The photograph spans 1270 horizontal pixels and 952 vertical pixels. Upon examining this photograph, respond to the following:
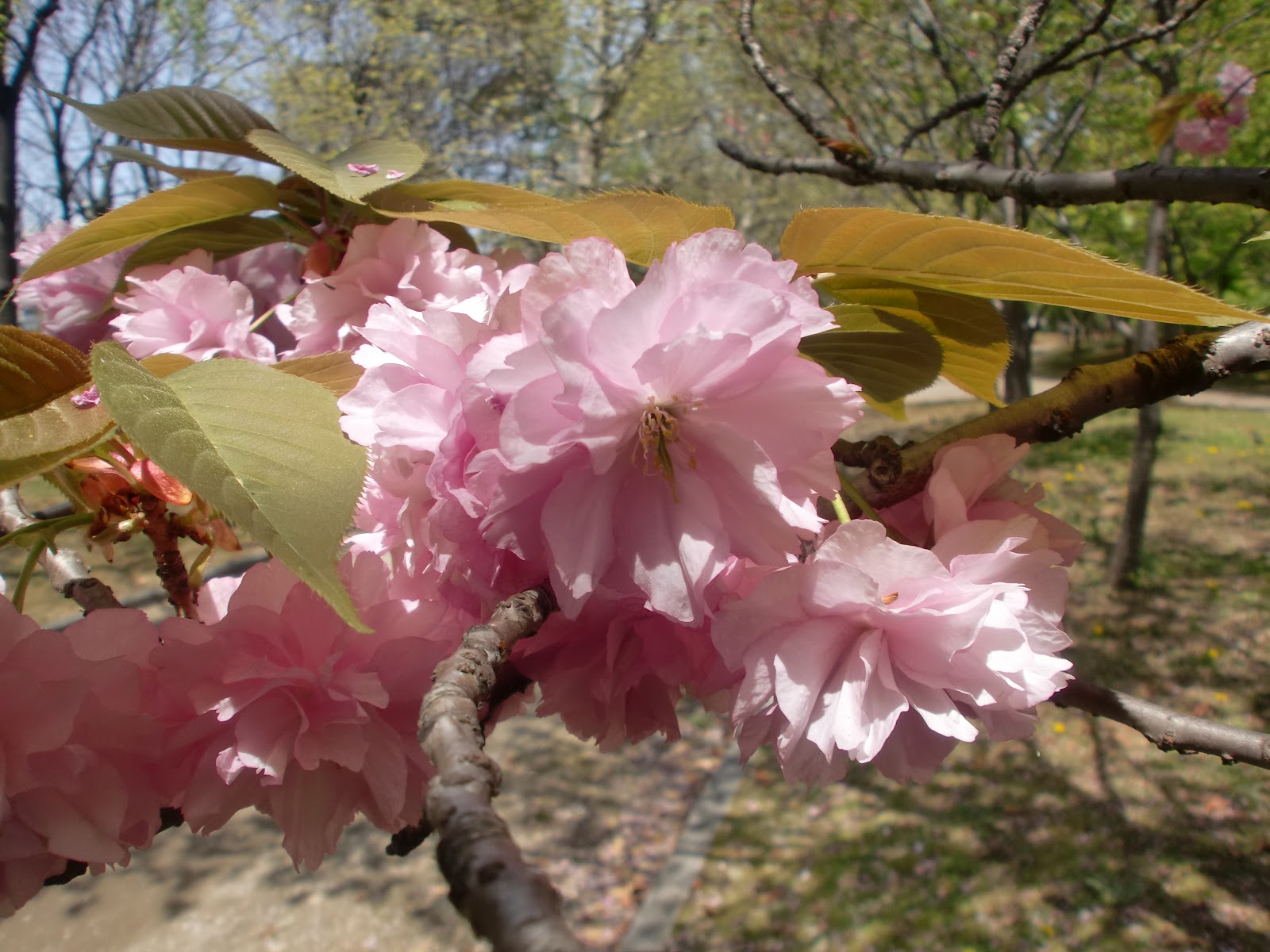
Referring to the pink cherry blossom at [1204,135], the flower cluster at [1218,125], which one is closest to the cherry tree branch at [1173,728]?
the flower cluster at [1218,125]

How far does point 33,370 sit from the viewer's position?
0.49 metres

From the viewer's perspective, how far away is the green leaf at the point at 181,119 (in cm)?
77

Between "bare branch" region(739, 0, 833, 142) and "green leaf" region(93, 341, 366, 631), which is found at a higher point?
"bare branch" region(739, 0, 833, 142)

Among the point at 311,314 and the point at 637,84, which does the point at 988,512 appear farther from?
the point at 637,84

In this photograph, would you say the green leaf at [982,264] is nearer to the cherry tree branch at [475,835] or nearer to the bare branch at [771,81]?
the cherry tree branch at [475,835]

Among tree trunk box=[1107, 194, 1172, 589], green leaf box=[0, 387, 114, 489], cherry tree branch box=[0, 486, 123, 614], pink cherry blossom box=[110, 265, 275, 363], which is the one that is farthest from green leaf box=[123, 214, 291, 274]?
tree trunk box=[1107, 194, 1172, 589]

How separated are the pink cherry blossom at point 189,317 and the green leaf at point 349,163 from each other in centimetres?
14

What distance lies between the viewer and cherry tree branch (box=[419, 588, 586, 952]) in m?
0.23

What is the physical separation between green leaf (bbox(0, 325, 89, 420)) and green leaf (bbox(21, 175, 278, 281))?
206 mm

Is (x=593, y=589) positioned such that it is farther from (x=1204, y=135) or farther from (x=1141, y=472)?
(x=1141, y=472)

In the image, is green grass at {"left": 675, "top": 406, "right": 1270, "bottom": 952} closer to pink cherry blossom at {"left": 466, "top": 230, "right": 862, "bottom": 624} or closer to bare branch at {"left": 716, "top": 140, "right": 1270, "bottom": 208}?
bare branch at {"left": 716, "top": 140, "right": 1270, "bottom": 208}

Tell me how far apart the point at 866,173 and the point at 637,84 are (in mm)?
8982

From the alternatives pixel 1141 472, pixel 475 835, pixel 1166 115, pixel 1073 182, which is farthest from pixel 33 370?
pixel 1141 472

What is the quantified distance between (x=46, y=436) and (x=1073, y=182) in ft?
3.27
